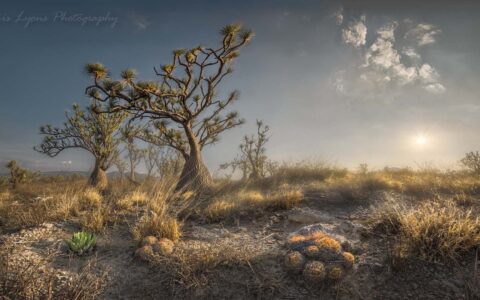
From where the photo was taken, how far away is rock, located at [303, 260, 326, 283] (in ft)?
11.4

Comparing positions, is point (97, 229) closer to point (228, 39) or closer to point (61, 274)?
point (61, 274)

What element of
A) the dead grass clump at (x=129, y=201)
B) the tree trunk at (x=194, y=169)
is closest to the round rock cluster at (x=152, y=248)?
the dead grass clump at (x=129, y=201)

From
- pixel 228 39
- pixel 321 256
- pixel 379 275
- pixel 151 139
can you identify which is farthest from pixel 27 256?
pixel 151 139

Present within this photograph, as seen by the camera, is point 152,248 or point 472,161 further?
point 472,161

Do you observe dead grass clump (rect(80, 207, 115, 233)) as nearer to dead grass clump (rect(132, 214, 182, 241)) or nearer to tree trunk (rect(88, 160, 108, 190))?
dead grass clump (rect(132, 214, 182, 241))

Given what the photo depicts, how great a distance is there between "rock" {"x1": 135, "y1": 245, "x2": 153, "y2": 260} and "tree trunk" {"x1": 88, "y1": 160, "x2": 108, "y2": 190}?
12698 millimetres

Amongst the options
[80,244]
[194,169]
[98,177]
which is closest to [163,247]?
[80,244]

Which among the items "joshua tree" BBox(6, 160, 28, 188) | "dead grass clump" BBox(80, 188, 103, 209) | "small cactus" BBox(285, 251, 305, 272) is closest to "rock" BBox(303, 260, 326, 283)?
"small cactus" BBox(285, 251, 305, 272)

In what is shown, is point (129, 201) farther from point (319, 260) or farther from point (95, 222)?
point (319, 260)

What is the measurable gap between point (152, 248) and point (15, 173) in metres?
22.5

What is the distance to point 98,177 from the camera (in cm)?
1631

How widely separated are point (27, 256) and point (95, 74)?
639 centimetres

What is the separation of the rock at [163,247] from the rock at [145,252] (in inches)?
4.3

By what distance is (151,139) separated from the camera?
14.8m
